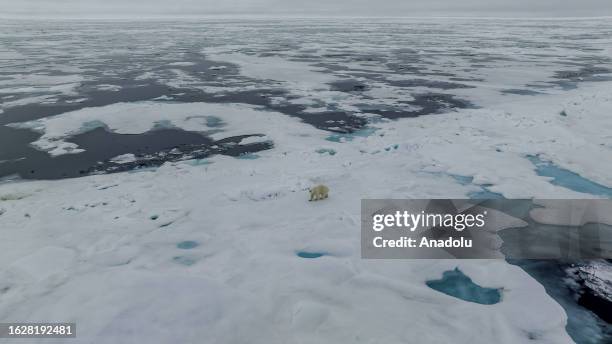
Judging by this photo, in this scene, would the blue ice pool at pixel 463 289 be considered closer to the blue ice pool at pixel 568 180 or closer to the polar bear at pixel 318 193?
the polar bear at pixel 318 193

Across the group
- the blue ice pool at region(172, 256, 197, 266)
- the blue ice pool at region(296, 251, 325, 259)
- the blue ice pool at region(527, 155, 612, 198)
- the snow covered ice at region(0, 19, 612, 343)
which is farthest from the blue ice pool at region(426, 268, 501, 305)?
the blue ice pool at region(527, 155, 612, 198)

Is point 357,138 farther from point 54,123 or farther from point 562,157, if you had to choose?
point 54,123

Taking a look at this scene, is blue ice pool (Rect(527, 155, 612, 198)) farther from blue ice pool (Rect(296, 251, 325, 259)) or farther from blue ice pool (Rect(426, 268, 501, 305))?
blue ice pool (Rect(296, 251, 325, 259))

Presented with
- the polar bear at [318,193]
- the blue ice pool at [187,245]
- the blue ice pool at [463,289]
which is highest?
the polar bear at [318,193]

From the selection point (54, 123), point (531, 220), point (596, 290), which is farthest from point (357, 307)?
point (54, 123)

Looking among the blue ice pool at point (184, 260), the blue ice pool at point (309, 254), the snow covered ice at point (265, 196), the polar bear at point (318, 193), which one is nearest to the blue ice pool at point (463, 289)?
the snow covered ice at point (265, 196)

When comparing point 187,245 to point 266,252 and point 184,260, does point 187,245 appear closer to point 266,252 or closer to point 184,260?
point 184,260
